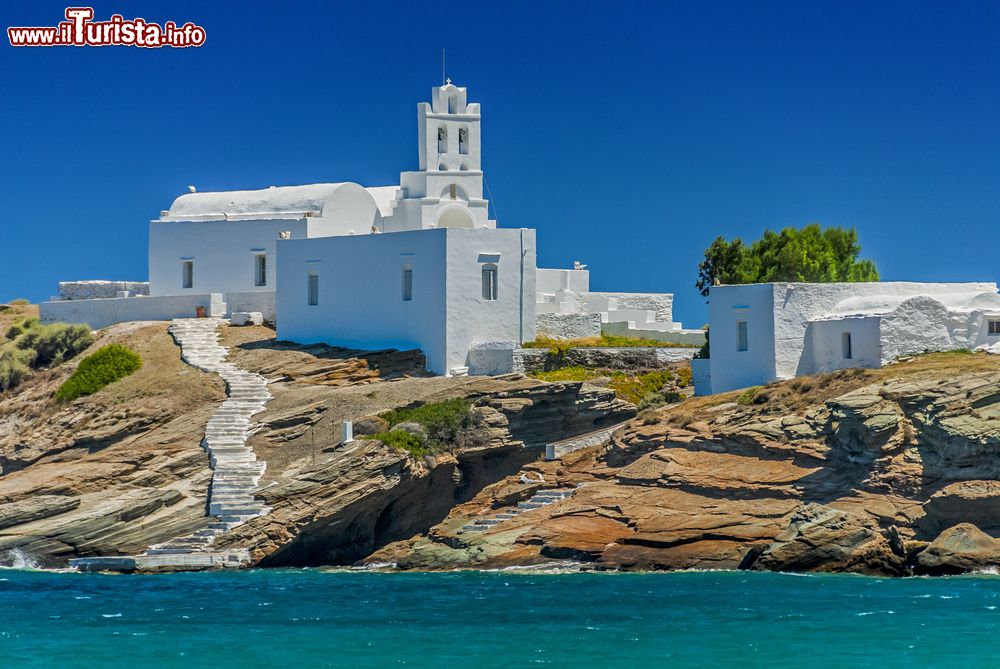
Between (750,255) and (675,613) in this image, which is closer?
(675,613)

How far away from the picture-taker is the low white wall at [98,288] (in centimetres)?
6184

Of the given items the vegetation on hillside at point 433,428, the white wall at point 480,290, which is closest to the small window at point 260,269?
the white wall at point 480,290

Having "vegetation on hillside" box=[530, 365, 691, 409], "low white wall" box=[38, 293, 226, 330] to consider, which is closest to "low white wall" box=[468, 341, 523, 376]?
"vegetation on hillside" box=[530, 365, 691, 409]

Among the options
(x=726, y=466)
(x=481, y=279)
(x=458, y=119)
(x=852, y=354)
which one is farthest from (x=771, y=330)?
(x=458, y=119)

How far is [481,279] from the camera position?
1989 inches

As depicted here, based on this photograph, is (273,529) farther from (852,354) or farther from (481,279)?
(852,354)

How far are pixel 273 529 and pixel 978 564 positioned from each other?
1670 centimetres

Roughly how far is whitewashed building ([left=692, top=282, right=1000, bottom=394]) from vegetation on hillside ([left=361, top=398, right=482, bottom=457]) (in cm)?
772

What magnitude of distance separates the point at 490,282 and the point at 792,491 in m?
14.8

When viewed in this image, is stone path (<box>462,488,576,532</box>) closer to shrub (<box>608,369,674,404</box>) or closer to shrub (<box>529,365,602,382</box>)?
shrub (<box>529,365,602,382</box>)

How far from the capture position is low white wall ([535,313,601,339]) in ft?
173

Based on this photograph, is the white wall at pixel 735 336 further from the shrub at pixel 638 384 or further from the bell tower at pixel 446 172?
the bell tower at pixel 446 172

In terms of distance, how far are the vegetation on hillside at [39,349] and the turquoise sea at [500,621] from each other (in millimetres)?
16432

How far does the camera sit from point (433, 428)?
4344 cm
